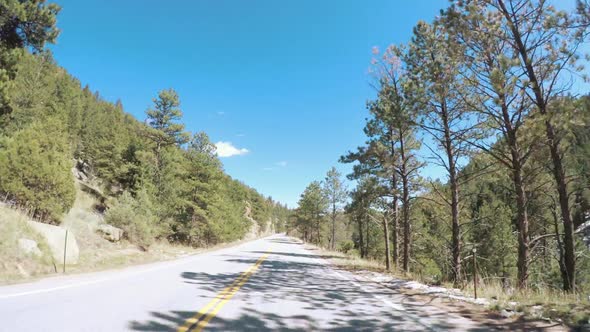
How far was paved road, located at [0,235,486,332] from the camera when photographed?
15.6 feet

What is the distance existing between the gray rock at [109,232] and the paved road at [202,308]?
8392 mm

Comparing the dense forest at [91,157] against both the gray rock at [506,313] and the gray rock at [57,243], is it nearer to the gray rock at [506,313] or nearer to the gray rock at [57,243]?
the gray rock at [57,243]

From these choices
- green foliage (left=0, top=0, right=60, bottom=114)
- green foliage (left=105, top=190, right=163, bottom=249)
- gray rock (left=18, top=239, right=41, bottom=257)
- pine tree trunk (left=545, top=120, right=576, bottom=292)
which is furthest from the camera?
green foliage (left=105, top=190, right=163, bottom=249)

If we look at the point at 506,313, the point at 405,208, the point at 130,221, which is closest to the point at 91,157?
the point at 130,221

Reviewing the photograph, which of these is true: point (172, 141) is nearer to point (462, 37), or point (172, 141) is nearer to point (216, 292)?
point (216, 292)

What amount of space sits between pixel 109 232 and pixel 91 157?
105ft

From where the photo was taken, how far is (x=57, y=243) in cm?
1137

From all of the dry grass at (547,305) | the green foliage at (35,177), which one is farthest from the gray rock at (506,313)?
the green foliage at (35,177)

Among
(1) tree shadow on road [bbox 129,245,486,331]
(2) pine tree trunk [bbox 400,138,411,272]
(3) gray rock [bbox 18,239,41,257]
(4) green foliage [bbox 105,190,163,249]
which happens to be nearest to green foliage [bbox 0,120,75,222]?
(4) green foliage [bbox 105,190,163,249]

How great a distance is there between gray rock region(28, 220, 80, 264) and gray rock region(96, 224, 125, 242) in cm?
440

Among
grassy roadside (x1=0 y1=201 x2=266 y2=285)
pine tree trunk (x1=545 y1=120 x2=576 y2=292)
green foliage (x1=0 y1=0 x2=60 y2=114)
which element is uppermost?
green foliage (x1=0 y1=0 x2=60 y2=114)

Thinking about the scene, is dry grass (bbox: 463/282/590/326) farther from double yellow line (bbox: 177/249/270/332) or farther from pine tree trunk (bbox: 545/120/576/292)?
double yellow line (bbox: 177/249/270/332)

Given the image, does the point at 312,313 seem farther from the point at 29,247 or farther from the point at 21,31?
the point at 21,31

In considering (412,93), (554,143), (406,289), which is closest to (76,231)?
(406,289)
